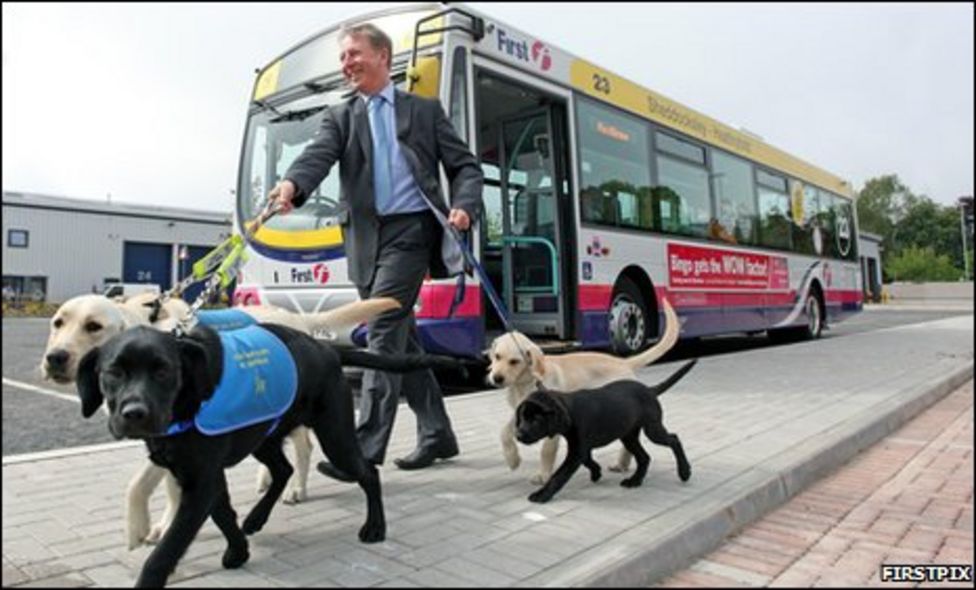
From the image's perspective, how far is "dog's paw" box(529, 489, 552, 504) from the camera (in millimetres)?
3252

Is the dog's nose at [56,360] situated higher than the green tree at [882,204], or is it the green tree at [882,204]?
the green tree at [882,204]

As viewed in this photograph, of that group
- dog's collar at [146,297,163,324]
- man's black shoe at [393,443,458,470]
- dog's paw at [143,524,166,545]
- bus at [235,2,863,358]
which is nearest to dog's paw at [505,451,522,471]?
man's black shoe at [393,443,458,470]

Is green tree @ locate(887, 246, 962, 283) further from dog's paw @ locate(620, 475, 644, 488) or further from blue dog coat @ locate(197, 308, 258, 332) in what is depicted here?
blue dog coat @ locate(197, 308, 258, 332)

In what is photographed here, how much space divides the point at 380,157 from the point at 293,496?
5.87 ft

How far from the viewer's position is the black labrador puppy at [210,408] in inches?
79.4

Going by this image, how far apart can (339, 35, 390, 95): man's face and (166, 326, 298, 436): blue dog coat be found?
5.69 ft

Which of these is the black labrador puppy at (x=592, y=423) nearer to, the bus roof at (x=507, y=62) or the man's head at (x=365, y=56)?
the man's head at (x=365, y=56)

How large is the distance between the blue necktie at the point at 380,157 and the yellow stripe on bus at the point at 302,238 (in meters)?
2.89

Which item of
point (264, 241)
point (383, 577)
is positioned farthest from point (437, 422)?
point (264, 241)

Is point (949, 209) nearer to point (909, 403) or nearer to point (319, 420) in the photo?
point (909, 403)

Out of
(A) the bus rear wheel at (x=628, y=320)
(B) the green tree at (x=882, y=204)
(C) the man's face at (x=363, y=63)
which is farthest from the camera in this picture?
(B) the green tree at (x=882, y=204)

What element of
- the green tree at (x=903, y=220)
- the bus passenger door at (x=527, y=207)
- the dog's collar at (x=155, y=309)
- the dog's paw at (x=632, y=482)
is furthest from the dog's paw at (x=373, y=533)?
the green tree at (x=903, y=220)

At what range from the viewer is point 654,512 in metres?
3.13

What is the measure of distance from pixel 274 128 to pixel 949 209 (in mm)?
84656
